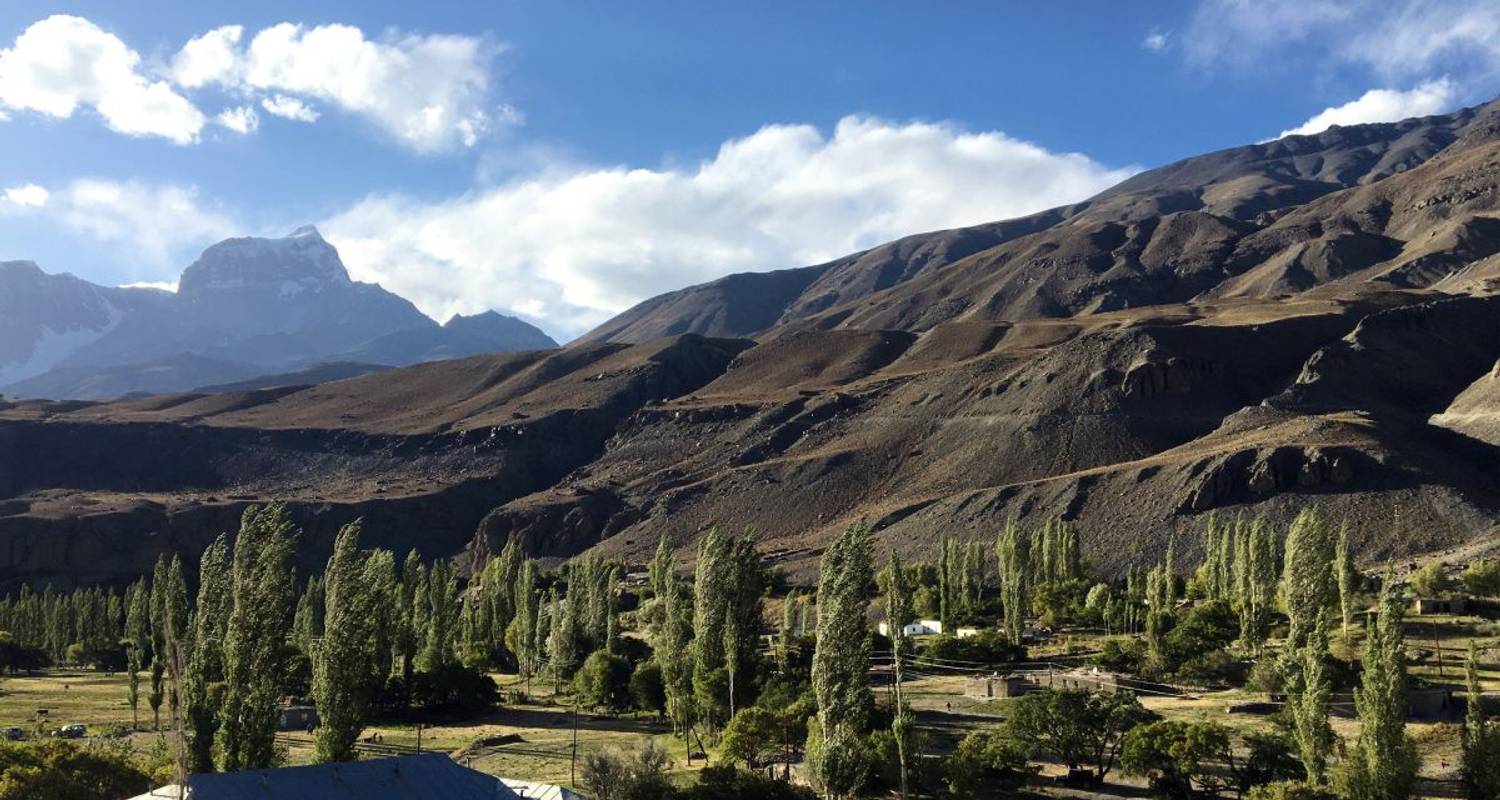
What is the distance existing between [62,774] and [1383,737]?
47.9 metres

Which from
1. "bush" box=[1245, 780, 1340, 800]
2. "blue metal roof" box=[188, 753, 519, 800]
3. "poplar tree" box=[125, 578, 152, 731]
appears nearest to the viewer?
"blue metal roof" box=[188, 753, 519, 800]

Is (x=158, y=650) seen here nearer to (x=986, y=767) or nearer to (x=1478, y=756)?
(x=986, y=767)

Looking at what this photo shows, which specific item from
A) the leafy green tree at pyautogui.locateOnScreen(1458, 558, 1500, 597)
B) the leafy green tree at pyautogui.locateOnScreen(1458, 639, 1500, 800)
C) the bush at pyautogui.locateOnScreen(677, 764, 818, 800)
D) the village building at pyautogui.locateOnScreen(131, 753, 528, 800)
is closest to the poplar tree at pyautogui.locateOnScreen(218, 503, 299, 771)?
the village building at pyautogui.locateOnScreen(131, 753, 528, 800)

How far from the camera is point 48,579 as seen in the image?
158 meters

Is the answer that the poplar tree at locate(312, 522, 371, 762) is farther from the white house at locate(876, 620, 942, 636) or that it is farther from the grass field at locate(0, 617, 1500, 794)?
the white house at locate(876, 620, 942, 636)

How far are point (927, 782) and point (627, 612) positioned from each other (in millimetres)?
73953

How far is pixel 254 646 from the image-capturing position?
4441cm

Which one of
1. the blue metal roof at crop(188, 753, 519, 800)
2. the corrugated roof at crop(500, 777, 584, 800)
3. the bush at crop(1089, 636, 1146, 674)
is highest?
the blue metal roof at crop(188, 753, 519, 800)

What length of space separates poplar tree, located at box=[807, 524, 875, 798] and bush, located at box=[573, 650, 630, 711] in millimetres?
30816

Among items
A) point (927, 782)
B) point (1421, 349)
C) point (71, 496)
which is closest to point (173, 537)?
point (71, 496)

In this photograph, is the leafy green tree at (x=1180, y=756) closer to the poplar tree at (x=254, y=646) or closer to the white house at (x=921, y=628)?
the poplar tree at (x=254, y=646)

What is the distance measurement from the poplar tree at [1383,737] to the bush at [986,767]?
506 inches

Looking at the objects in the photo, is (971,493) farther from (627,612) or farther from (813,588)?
(627,612)

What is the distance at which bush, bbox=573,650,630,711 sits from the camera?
74.7 m
